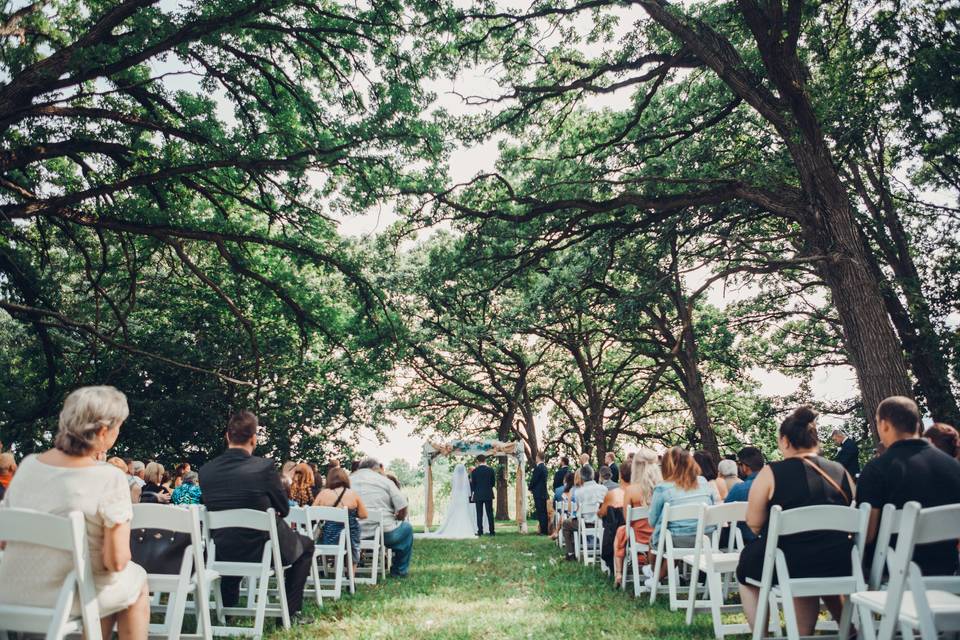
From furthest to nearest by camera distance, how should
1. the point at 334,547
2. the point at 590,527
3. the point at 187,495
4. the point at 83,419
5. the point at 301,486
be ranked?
1. the point at 590,527
2. the point at 301,486
3. the point at 187,495
4. the point at 334,547
5. the point at 83,419

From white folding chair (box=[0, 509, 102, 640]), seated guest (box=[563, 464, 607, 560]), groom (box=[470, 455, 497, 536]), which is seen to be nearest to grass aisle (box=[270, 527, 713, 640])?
seated guest (box=[563, 464, 607, 560])

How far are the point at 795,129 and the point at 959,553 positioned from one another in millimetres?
6588

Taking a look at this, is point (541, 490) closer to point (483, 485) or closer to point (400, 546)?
point (483, 485)

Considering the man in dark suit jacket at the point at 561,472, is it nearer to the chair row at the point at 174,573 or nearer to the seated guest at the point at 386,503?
the seated guest at the point at 386,503

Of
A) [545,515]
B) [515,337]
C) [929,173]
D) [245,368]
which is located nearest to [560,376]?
[515,337]

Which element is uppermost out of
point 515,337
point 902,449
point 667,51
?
point 667,51

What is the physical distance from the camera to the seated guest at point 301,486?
9.38 meters

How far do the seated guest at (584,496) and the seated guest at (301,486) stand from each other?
4114 mm

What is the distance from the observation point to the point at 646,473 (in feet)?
24.6

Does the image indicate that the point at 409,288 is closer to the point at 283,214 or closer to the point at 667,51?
the point at 283,214

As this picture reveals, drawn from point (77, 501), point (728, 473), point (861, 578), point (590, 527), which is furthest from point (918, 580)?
point (590, 527)

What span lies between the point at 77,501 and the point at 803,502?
4.05 m

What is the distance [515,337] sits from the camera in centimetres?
2608

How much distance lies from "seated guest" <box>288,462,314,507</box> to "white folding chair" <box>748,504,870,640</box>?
272 inches
